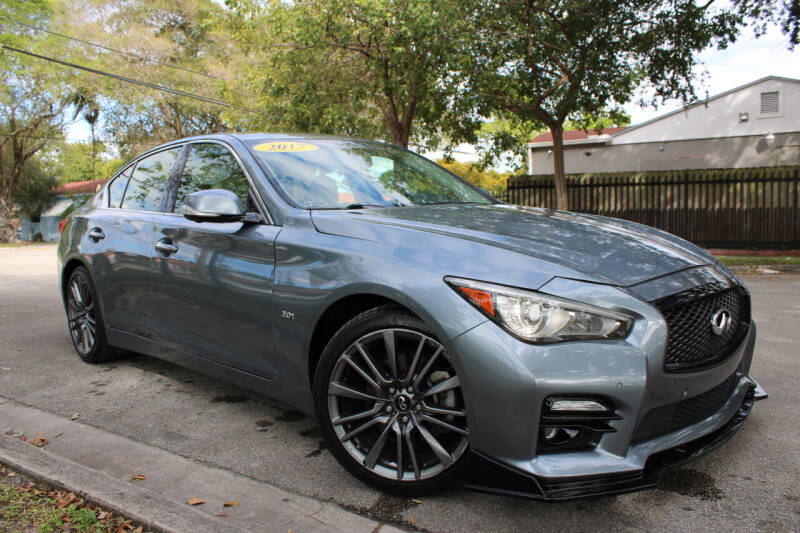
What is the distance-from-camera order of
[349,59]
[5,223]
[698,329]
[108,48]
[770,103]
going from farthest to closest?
[5,223], [108,48], [770,103], [349,59], [698,329]

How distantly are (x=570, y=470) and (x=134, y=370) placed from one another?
3.51 m

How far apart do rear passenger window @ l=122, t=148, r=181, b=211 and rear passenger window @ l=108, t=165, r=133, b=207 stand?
0.08 meters

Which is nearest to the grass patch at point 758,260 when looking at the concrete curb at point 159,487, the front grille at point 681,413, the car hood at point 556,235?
the car hood at point 556,235

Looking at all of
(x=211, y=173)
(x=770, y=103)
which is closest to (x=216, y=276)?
(x=211, y=173)

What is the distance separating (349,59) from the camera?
1534cm

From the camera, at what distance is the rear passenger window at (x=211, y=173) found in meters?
3.37

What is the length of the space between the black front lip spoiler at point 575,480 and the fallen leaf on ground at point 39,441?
2.21m

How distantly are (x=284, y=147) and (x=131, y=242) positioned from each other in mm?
1254

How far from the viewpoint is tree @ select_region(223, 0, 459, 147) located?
42.0ft

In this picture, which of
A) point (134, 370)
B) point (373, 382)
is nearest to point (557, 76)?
point (134, 370)

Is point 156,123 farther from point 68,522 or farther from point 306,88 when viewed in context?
point 68,522

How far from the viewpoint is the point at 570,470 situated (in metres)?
2.08

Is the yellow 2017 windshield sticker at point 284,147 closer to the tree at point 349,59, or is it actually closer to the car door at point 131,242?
the car door at point 131,242

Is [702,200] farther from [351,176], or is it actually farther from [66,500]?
[66,500]
